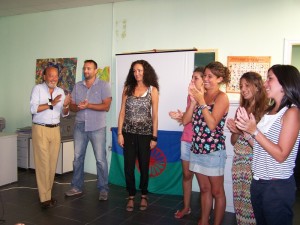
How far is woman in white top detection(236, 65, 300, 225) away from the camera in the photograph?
4.70 ft

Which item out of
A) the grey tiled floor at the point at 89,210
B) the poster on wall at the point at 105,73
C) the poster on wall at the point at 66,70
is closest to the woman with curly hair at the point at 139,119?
the grey tiled floor at the point at 89,210

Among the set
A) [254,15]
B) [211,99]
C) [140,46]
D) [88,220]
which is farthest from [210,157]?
[140,46]

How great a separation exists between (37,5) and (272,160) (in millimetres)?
4427

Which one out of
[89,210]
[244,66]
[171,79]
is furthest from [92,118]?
[244,66]

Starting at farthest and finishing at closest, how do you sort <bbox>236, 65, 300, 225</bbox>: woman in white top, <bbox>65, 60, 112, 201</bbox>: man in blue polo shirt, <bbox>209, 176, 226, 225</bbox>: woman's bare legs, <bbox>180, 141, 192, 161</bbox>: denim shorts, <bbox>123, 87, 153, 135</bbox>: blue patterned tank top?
<bbox>65, 60, 112, 201</bbox>: man in blue polo shirt
<bbox>123, 87, 153, 135</bbox>: blue patterned tank top
<bbox>180, 141, 192, 161</bbox>: denim shorts
<bbox>209, 176, 226, 225</bbox>: woman's bare legs
<bbox>236, 65, 300, 225</bbox>: woman in white top

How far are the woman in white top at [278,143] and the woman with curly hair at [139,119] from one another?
5.11 ft

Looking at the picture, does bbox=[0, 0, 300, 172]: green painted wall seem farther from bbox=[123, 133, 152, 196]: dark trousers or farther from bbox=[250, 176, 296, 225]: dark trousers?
bbox=[250, 176, 296, 225]: dark trousers

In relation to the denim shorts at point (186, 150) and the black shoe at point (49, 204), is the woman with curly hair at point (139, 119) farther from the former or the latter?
the black shoe at point (49, 204)

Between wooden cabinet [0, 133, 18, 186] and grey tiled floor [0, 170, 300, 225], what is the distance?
0.14 meters

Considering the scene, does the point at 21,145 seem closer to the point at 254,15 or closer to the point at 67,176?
the point at 67,176

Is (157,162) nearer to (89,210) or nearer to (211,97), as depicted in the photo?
(89,210)

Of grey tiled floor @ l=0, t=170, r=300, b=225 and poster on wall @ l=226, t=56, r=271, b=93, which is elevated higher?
poster on wall @ l=226, t=56, r=271, b=93

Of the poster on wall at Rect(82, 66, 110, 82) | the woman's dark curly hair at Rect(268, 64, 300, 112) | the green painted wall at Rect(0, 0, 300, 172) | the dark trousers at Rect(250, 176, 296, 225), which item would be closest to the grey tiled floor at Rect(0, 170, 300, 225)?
the green painted wall at Rect(0, 0, 300, 172)

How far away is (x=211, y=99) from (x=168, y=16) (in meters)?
2.06
